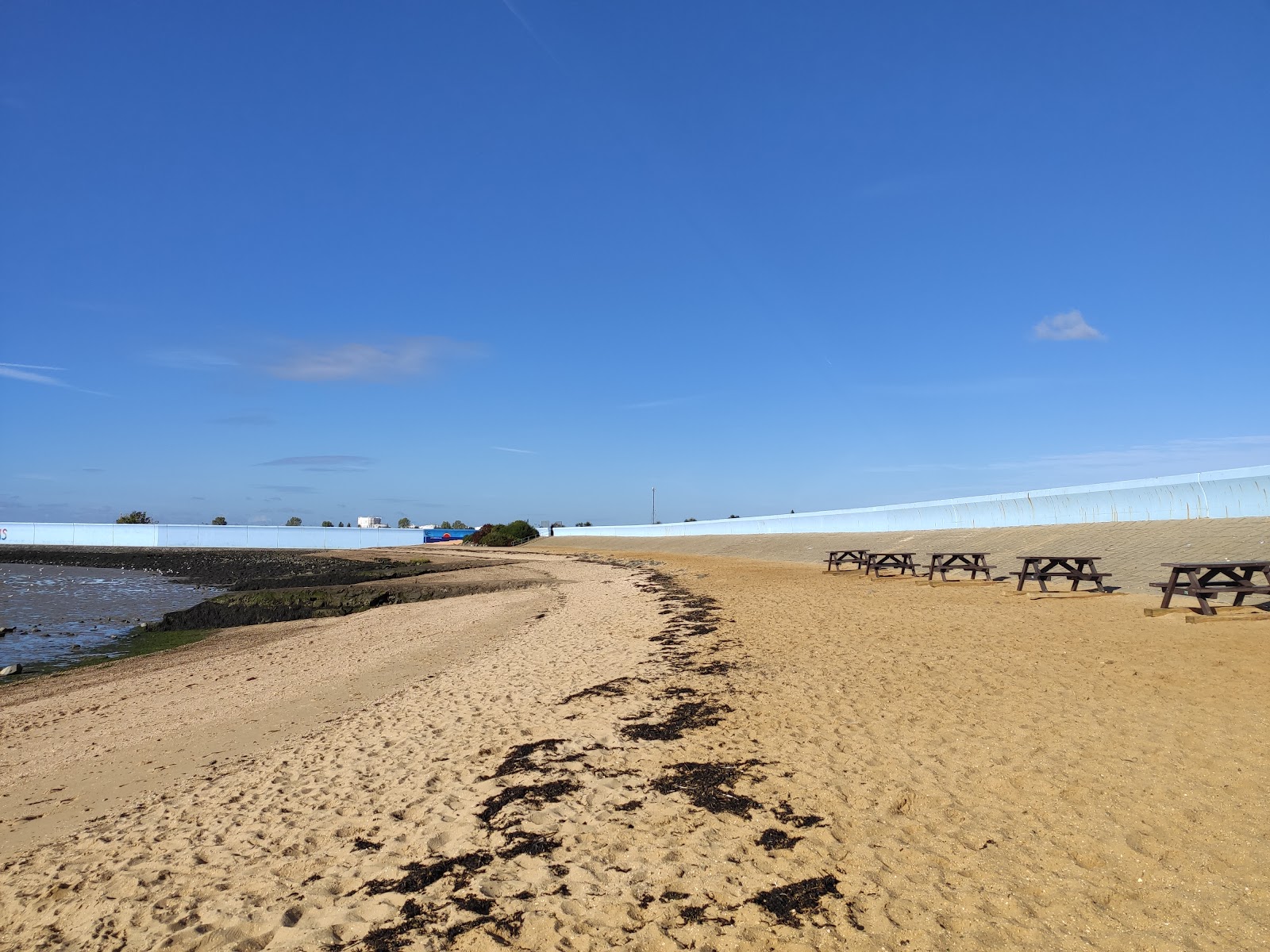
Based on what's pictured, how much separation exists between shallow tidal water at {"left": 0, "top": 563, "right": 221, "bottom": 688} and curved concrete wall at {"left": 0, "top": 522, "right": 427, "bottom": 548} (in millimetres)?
38036

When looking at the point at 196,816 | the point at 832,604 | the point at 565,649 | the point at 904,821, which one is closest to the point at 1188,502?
the point at 832,604

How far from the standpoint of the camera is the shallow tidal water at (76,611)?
1772 centimetres

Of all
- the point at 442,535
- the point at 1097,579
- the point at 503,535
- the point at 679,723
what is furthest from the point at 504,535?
the point at 679,723

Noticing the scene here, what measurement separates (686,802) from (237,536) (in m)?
96.7

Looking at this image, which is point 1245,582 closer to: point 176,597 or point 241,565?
point 176,597

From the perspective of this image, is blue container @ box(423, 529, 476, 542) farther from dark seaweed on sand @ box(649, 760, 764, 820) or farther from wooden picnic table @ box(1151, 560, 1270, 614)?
dark seaweed on sand @ box(649, 760, 764, 820)

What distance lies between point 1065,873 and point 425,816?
15.0ft

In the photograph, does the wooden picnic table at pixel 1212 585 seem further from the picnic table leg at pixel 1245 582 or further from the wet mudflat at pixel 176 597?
the wet mudflat at pixel 176 597

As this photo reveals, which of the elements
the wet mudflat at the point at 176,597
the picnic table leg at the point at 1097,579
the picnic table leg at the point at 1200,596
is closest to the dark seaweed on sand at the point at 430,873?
the picnic table leg at the point at 1200,596

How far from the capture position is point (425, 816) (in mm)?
5988

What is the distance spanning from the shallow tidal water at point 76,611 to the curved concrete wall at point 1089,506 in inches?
1126

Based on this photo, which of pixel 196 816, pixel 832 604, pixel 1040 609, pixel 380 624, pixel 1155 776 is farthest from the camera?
pixel 380 624

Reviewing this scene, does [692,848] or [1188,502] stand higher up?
[1188,502]

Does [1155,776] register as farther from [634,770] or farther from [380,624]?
[380,624]
